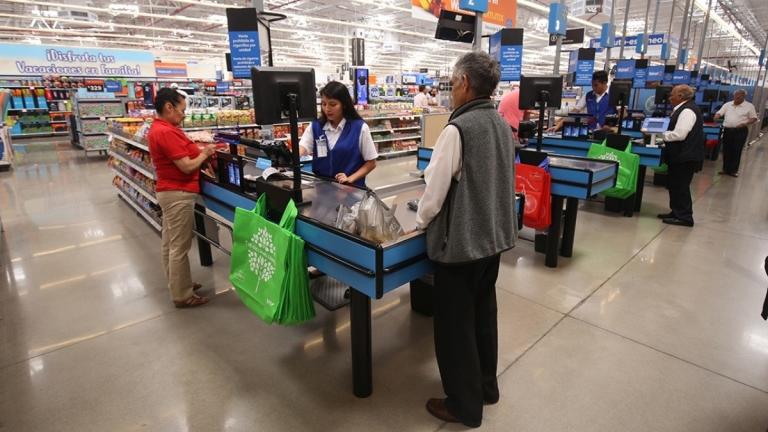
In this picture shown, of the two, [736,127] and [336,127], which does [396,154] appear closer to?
[736,127]

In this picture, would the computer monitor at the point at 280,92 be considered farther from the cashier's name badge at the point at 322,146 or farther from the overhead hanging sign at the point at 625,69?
the overhead hanging sign at the point at 625,69

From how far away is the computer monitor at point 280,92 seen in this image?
242 centimetres

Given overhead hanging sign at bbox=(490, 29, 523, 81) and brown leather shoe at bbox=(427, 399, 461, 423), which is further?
overhead hanging sign at bbox=(490, 29, 523, 81)

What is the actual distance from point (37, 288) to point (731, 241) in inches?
275

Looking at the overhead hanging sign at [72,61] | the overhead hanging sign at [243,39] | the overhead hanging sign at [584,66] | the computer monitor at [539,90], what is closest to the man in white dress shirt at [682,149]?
the computer monitor at [539,90]

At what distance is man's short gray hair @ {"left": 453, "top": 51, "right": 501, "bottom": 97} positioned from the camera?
180 cm

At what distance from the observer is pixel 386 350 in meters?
2.83

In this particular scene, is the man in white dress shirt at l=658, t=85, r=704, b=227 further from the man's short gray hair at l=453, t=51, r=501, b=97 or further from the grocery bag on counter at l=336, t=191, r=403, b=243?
the grocery bag on counter at l=336, t=191, r=403, b=243

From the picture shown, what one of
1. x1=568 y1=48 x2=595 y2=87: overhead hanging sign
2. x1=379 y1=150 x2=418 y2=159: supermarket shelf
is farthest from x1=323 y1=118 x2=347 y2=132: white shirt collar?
x1=379 y1=150 x2=418 y2=159: supermarket shelf

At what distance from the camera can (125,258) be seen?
174 inches

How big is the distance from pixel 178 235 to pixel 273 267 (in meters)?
1.36

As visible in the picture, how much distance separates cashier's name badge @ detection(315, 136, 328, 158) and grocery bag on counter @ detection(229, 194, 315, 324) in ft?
2.98

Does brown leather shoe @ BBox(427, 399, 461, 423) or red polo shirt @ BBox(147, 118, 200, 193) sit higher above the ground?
red polo shirt @ BBox(147, 118, 200, 193)

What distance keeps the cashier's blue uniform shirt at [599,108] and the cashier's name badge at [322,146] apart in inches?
208
